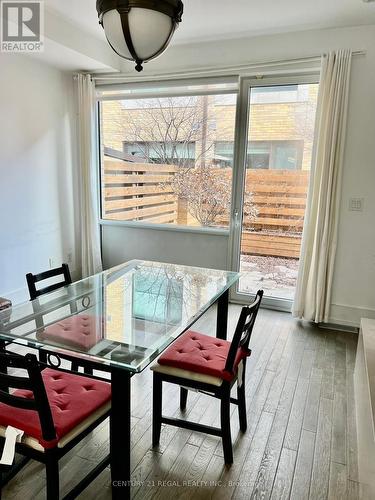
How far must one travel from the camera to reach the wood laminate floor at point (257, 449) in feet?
5.53

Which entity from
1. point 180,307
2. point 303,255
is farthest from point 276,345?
point 180,307

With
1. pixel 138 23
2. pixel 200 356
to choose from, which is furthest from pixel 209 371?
pixel 138 23

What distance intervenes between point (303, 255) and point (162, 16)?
8.23 ft

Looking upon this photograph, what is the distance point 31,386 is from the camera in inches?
48.9

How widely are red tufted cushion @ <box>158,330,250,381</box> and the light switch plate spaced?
81.7 inches

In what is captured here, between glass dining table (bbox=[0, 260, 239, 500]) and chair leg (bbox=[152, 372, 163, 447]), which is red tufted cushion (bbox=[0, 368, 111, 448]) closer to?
glass dining table (bbox=[0, 260, 239, 500])

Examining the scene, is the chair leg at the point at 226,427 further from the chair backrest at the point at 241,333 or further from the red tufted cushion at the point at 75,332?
the red tufted cushion at the point at 75,332

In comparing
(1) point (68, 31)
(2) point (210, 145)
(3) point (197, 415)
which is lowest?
(3) point (197, 415)

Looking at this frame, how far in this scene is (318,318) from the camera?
3545 mm

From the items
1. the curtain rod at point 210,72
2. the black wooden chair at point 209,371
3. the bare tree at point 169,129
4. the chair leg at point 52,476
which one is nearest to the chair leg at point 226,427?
the black wooden chair at point 209,371

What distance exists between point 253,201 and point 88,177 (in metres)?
2.02

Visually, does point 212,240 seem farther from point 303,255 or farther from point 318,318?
point 318,318

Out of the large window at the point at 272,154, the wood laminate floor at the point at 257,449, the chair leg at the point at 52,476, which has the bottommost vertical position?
the wood laminate floor at the point at 257,449

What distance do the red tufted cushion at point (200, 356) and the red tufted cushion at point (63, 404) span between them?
37 centimetres
